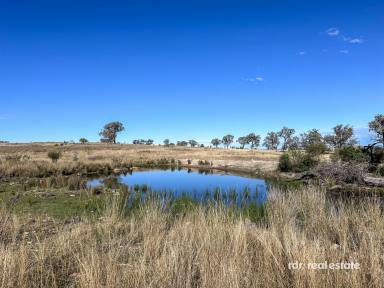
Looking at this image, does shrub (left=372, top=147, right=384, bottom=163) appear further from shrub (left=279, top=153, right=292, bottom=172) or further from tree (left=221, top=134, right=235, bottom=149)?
tree (left=221, top=134, right=235, bottom=149)

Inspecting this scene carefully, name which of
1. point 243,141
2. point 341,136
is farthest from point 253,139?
point 341,136

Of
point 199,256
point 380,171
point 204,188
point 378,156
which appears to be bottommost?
point 204,188

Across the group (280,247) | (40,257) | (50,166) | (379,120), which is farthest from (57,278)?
(379,120)

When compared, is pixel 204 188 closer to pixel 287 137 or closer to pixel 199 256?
pixel 199 256

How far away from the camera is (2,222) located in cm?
639

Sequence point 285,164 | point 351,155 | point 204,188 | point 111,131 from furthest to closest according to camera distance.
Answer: point 111,131 → point 285,164 → point 351,155 → point 204,188

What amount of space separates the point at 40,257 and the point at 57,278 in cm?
38

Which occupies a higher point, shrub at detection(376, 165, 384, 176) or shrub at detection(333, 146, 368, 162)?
shrub at detection(333, 146, 368, 162)

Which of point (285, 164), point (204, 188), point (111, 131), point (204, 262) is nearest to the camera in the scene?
point (204, 262)

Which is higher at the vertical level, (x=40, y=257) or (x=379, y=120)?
(x=379, y=120)

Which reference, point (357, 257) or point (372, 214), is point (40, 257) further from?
point (372, 214)

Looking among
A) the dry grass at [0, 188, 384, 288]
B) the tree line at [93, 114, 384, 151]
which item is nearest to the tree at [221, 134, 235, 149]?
the tree line at [93, 114, 384, 151]

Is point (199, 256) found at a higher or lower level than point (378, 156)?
lower

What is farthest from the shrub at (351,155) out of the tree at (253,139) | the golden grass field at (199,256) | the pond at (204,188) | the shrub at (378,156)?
the tree at (253,139)
